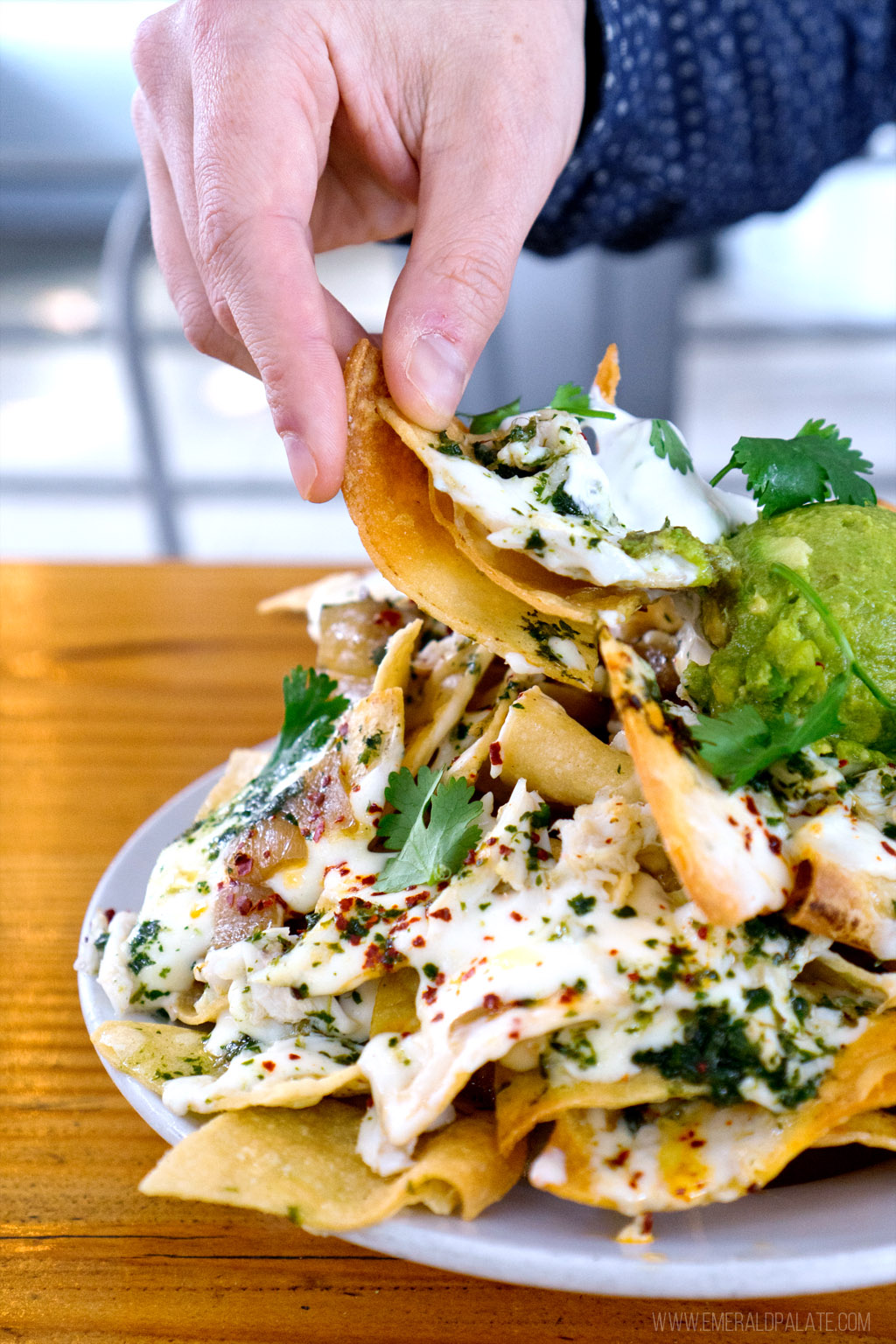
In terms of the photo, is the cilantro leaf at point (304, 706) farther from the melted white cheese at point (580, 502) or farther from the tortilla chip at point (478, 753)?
the melted white cheese at point (580, 502)

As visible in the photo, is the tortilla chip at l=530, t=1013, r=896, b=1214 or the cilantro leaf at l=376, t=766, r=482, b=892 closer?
the tortilla chip at l=530, t=1013, r=896, b=1214

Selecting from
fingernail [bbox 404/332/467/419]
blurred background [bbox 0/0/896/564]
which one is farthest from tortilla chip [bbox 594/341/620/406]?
blurred background [bbox 0/0/896/564]

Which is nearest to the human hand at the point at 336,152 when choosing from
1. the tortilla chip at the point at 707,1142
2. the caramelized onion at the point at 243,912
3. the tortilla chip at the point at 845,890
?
the caramelized onion at the point at 243,912

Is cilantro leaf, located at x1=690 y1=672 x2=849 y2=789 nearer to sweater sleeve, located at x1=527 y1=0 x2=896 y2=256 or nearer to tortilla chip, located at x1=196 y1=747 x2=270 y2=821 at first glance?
tortilla chip, located at x1=196 y1=747 x2=270 y2=821

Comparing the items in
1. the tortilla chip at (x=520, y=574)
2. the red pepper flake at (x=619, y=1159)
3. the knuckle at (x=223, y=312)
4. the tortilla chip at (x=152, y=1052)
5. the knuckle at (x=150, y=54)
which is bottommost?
the tortilla chip at (x=152, y=1052)

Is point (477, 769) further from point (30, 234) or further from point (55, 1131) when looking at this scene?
point (30, 234)

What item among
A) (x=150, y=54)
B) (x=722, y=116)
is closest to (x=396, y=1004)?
(x=150, y=54)

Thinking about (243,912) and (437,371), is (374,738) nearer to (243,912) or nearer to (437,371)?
(243,912)
